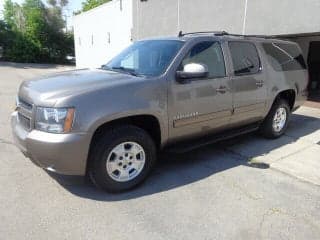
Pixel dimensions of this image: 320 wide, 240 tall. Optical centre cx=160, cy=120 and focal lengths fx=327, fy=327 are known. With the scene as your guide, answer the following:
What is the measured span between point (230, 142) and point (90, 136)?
317 centimetres

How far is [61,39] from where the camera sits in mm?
32906

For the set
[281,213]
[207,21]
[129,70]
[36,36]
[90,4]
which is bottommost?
[281,213]

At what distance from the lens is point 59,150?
3391 millimetres

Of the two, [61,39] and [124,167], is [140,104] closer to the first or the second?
[124,167]

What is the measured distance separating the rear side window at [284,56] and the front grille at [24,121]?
160 inches

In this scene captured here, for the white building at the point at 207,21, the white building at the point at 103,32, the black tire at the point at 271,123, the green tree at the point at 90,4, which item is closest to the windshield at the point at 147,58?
the black tire at the point at 271,123

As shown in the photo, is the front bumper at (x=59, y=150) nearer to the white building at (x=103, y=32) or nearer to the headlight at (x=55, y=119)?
the headlight at (x=55, y=119)

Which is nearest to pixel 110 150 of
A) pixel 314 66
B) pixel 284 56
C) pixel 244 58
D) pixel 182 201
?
pixel 182 201

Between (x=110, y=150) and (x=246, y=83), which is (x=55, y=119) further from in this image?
(x=246, y=83)

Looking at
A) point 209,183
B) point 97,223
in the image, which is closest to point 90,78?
point 97,223

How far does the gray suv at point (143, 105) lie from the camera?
346 centimetres

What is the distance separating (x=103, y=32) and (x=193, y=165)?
1633 centimetres

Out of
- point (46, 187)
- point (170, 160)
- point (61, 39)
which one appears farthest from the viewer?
point (61, 39)

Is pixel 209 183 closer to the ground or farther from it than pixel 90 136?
closer to the ground
